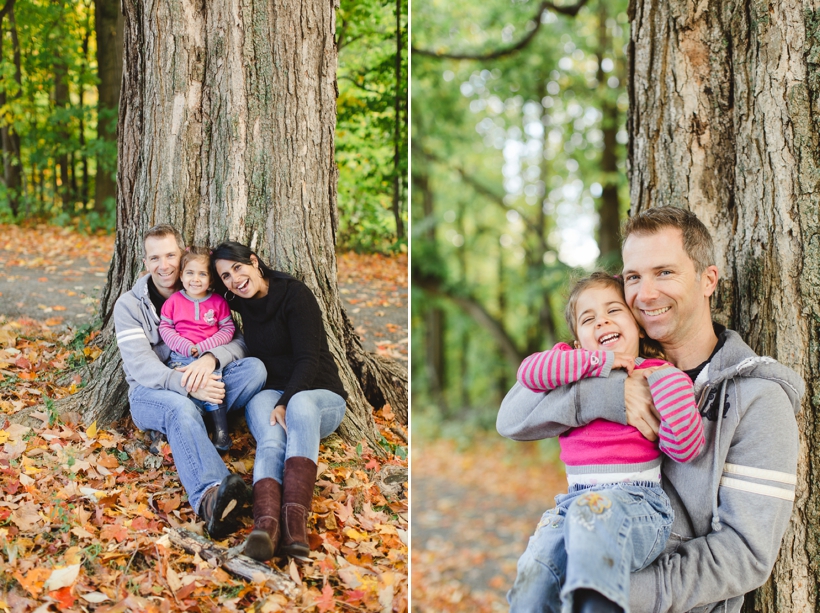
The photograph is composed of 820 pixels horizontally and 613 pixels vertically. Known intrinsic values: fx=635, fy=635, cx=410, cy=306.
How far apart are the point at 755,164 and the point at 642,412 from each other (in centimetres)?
139

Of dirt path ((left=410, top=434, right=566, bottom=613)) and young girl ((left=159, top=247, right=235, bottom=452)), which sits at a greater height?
young girl ((left=159, top=247, right=235, bottom=452))

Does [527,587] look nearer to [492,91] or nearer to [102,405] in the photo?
[102,405]

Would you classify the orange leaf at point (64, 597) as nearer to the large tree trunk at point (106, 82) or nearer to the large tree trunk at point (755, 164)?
the large tree trunk at point (106, 82)

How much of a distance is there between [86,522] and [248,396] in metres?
0.92

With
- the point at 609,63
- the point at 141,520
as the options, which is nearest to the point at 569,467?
the point at 141,520

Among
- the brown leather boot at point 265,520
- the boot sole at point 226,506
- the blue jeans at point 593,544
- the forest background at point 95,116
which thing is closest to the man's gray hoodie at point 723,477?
the blue jeans at point 593,544

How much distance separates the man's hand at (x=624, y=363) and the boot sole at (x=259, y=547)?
5.30 ft

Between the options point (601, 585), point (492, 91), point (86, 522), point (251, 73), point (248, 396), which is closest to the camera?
point (601, 585)

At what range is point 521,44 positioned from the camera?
954cm

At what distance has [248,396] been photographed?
3293mm

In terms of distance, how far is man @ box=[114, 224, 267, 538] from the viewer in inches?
119

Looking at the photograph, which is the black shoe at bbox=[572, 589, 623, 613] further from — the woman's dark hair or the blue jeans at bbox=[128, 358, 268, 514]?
the woman's dark hair

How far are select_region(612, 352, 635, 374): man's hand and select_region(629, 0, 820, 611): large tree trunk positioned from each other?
0.77 metres

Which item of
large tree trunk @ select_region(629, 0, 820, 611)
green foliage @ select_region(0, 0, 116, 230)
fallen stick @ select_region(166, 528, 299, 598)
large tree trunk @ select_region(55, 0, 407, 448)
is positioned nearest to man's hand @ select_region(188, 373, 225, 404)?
large tree trunk @ select_region(55, 0, 407, 448)
